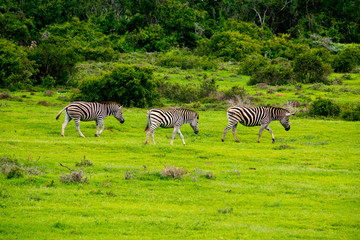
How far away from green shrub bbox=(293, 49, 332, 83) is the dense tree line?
0.37ft

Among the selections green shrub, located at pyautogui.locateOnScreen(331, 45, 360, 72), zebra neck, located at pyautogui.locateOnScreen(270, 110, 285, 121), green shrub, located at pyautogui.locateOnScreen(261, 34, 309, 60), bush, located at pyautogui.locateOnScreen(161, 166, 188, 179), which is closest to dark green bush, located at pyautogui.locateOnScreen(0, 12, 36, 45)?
green shrub, located at pyautogui.locateOnScreen(261, 34, 309, 60)

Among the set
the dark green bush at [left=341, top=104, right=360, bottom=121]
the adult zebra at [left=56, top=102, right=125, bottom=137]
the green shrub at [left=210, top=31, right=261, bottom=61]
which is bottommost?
the adult zebra at [left=56, top=102, right=125, bottom=137]

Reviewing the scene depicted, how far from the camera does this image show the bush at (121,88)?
1439 inches

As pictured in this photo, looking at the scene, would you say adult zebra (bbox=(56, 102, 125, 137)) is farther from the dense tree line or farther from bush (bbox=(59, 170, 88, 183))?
the dense tree line

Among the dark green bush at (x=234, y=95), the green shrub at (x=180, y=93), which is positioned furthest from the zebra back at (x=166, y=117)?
the green shrub at (x=180, y=93)

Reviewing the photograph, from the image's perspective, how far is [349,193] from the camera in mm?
14812

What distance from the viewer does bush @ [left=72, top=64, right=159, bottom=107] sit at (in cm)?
3656

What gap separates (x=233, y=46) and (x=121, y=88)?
3940 centimetres

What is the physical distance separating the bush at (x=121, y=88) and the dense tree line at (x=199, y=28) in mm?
12498

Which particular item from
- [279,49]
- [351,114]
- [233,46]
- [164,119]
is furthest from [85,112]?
[279,49]

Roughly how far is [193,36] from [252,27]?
11508 millimetres

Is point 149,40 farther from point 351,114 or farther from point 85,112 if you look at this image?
point 85,112

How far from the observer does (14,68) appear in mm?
42406

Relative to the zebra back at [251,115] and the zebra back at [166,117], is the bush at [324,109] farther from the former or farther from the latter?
the zebra back at [166,117]
